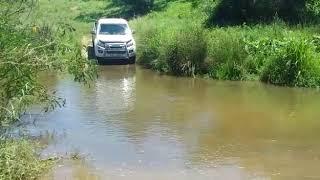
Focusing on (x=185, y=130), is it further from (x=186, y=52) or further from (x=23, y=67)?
(x=186, y=52)

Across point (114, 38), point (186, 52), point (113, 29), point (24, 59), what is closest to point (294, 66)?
point (186, 52)

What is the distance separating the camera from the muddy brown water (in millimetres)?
9688

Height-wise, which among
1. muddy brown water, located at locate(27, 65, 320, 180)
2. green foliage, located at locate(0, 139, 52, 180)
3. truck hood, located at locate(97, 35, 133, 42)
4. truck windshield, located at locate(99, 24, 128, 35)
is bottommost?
muddy brown water, located at locate(27, 65, 320, 180)

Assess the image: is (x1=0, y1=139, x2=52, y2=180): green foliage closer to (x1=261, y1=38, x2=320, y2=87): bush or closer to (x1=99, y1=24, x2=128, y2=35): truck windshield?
(x1=261, y1=38, x2=320, y2=87): bush

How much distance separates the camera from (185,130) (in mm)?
12367

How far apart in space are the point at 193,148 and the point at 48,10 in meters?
31.4

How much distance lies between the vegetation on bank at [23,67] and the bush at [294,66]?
30.3 ft

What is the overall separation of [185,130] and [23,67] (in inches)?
183

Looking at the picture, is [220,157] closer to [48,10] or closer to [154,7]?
[154,7]

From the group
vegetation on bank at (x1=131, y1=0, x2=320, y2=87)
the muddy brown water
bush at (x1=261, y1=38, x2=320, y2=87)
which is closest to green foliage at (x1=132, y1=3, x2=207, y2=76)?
vegetation on bank at (x1=131, y1=0, x2=320, y2=87)

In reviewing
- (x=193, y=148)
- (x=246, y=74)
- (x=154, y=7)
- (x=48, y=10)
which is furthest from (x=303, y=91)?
(x=48, y=10)

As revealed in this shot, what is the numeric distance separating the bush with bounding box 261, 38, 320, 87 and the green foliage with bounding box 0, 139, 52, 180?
34.6 feet

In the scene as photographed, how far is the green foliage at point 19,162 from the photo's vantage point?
766cm

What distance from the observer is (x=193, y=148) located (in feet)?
35.9
